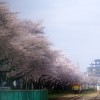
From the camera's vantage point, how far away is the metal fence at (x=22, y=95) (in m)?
26.1

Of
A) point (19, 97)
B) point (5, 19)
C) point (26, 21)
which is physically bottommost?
point (19, 97)

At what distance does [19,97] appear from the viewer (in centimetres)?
2977

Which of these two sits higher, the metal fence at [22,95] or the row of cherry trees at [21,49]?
the row of cherry trees at [21,49]

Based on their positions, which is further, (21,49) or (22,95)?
(21,49)

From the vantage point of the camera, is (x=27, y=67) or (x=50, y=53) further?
(x=50, y=53)

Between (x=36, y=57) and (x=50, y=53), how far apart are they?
8.75m

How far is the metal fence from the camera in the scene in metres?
26.1

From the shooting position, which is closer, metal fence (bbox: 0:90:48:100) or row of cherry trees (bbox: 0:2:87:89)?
metal fence (bbox: 0:90:48:100)

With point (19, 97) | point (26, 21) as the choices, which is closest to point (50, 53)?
point (26, 21)

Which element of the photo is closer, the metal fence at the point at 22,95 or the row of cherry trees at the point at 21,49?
the metal fence at the point at 22,95

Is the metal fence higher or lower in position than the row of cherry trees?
lower

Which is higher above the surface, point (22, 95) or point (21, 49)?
point (21, 49)

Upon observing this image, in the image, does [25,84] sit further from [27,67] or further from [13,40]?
[13,40]

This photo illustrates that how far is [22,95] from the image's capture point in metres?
30.7
